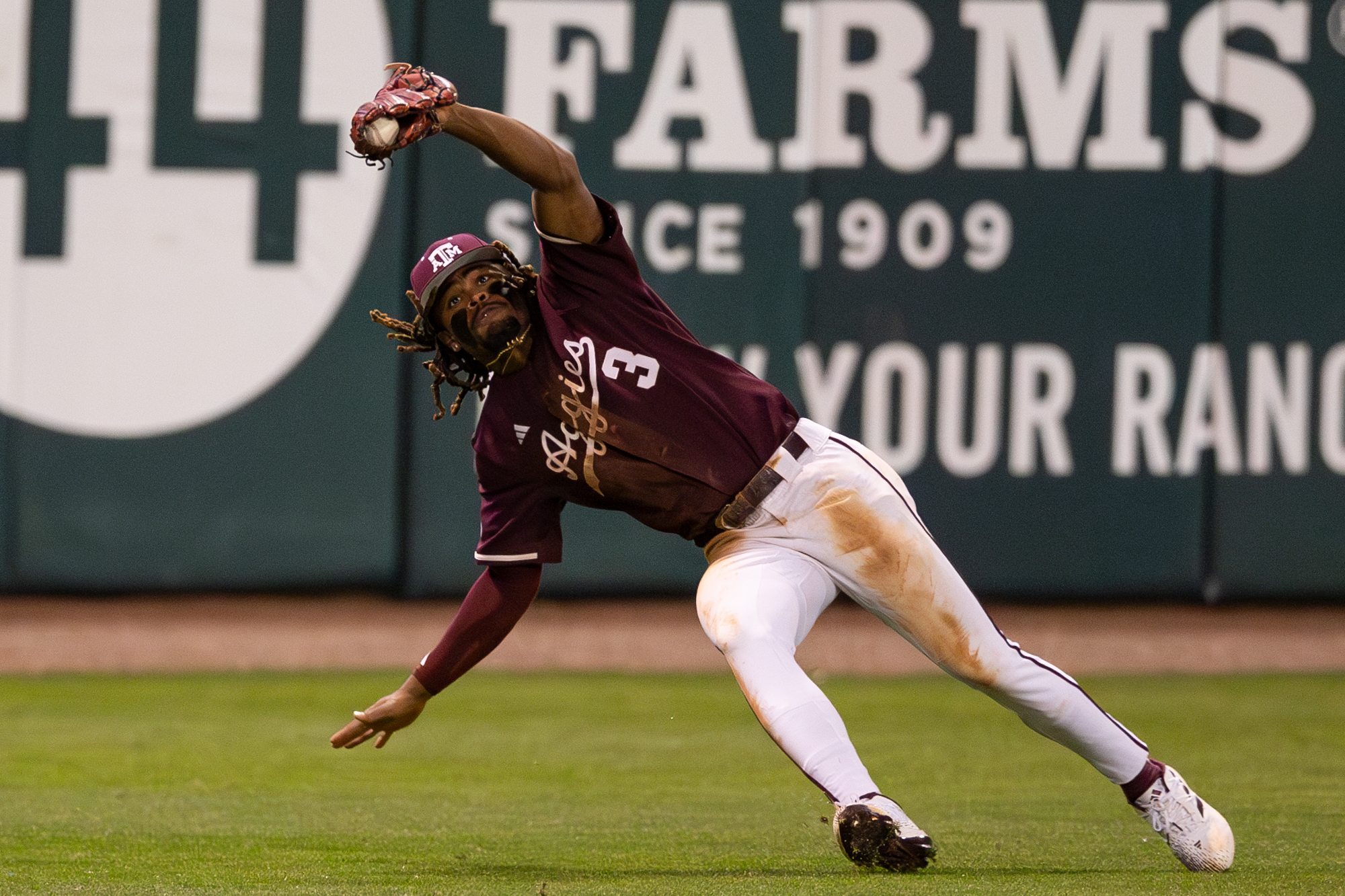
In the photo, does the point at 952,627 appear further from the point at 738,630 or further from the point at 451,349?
the point at 451,349

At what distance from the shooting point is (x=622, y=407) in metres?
3.88

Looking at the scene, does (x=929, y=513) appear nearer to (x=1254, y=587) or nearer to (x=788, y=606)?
(x=1254, y=587)

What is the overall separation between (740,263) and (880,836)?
546 centimetres

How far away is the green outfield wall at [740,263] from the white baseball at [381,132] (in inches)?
201

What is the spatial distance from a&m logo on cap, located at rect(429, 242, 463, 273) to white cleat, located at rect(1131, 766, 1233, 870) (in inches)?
77.9

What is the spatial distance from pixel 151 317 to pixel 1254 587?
18.6 feet

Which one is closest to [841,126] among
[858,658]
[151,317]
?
[858,658]

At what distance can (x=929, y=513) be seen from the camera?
28.1ft

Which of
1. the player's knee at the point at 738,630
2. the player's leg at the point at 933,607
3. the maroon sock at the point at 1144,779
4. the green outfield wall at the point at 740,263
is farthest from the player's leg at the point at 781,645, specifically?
the green outfield wall at the point at 740,263

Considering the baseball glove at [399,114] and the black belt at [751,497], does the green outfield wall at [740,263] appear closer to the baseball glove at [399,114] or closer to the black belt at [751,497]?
the black belt at [751,497]

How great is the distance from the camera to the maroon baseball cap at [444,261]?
3.84 metres

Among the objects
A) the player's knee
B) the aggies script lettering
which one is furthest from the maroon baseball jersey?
the player's knee

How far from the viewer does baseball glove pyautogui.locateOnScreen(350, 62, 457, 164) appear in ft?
10.8

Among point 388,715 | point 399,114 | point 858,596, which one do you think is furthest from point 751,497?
point 399,114
